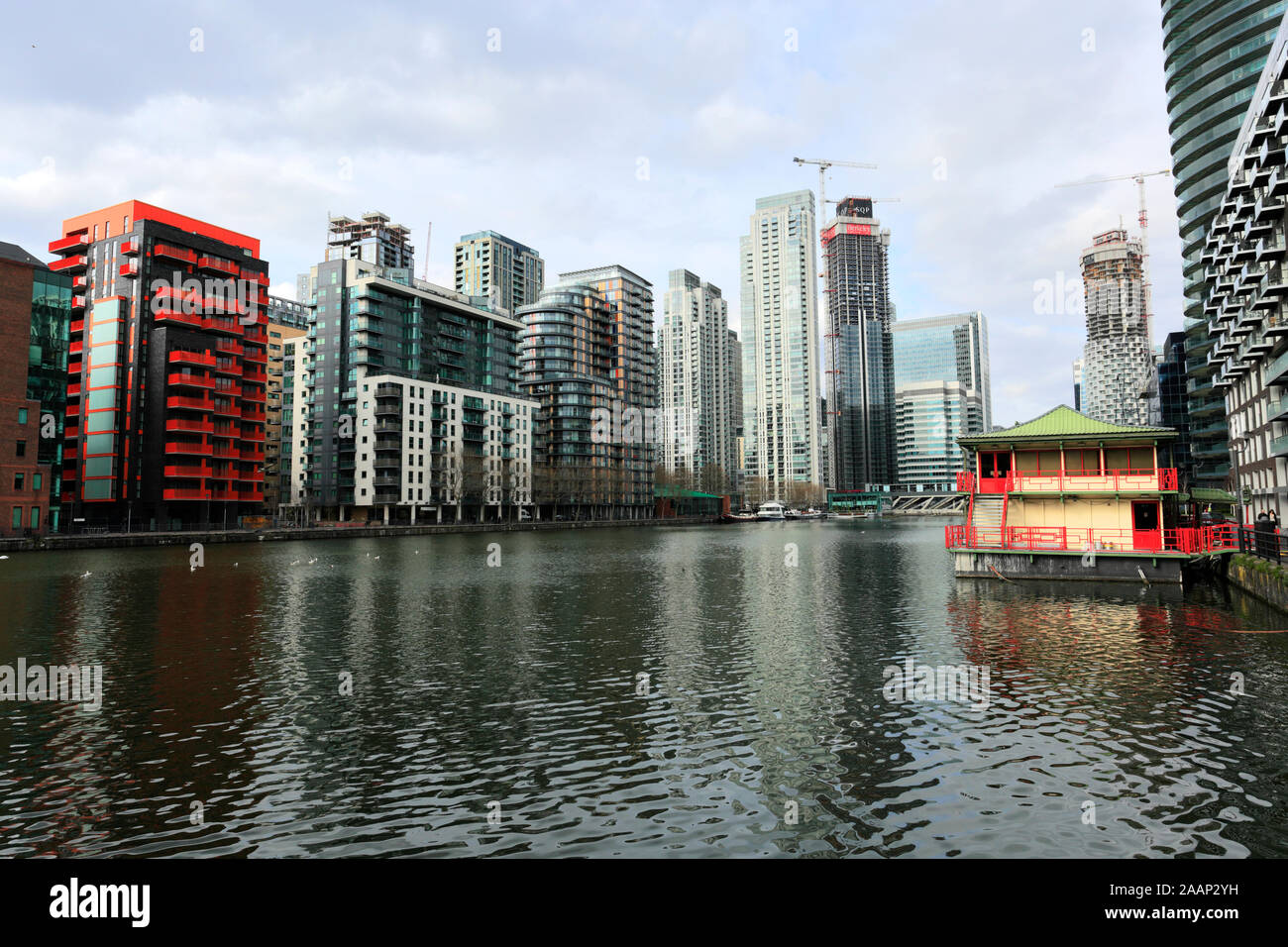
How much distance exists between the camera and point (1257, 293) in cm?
7512

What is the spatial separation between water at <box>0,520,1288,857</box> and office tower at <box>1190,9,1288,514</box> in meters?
46.7

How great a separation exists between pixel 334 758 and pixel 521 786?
15.4 feet

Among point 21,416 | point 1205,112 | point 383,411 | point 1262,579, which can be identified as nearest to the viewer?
point 1262,579

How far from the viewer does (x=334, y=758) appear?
16875 millimetres

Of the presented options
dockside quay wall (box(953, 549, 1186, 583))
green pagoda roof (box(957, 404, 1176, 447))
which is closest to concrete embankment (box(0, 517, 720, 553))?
dockside quay wall (box(953, 549, 1186, 583))

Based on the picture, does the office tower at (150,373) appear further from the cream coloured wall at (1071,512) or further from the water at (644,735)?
the cream coloured wall at (1071,512)

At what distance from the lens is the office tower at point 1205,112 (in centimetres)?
10931

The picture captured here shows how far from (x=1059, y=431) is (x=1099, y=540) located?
7.77 meters

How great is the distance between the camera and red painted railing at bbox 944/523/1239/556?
5009 cm

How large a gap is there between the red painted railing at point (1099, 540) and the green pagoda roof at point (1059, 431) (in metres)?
6.18

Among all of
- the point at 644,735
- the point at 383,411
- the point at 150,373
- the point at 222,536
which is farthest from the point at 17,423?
the point at 644,735

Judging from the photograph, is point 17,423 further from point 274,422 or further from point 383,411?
point 274,422

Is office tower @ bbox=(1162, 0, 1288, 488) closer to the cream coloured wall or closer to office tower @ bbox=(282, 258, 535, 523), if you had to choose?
the cream coloured wall
